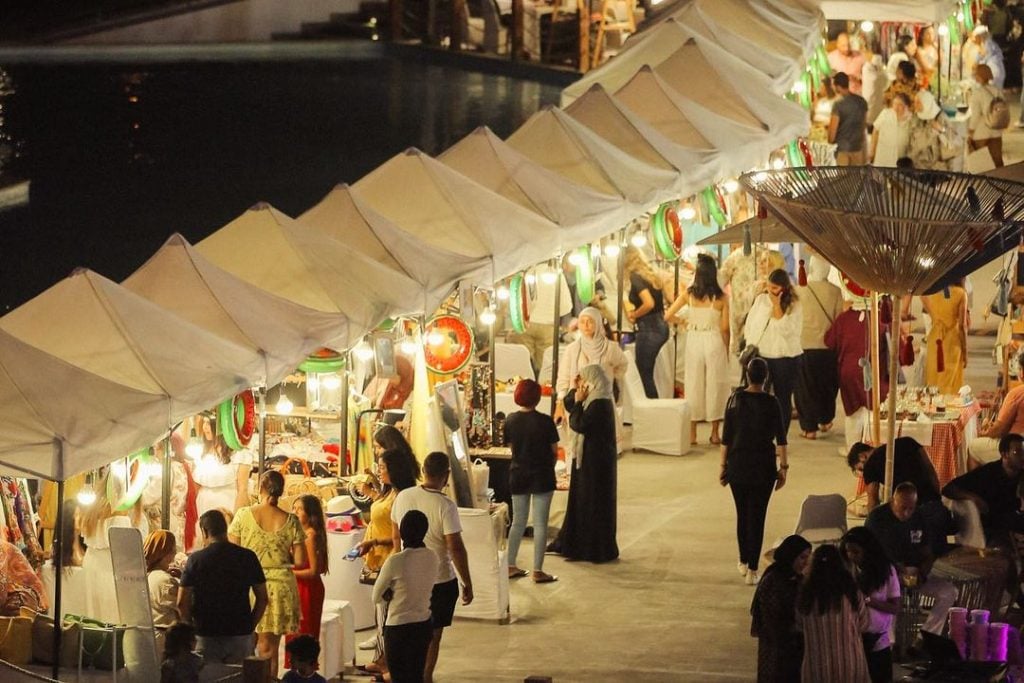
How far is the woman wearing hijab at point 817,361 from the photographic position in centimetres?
1555

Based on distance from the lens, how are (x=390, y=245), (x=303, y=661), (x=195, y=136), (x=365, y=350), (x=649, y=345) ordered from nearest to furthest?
(x=303, y=661) → (x=390, y=245) → (x=365, y=350) → (x=649, y=345) → (x=195, y=136)

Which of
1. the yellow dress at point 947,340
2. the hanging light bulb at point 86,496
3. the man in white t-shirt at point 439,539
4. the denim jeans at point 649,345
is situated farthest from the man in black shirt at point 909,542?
the denim jeans at point 649,345

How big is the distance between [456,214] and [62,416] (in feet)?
14.3

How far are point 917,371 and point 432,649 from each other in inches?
268

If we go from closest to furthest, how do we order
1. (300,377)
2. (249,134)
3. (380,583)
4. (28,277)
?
1. (380,583)
2. (300,377)
3. (28,277)
4. (249,134)

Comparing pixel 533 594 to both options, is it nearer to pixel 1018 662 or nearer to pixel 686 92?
pixel 1018 662

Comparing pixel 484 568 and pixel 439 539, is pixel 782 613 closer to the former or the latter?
pixel 439 539

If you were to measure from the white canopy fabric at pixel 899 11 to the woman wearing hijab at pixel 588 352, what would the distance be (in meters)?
8.66

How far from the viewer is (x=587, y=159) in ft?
46.0

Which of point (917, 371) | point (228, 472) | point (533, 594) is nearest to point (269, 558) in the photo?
point (228, 472)

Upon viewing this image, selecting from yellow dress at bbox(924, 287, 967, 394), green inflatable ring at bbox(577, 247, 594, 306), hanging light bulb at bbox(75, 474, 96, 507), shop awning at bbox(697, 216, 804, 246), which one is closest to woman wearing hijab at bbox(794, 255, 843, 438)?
yellow dress at bbox(924, 287, 967, 394)

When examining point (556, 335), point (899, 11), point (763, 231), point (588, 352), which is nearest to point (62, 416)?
point (588, 352)

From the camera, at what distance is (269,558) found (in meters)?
9.43

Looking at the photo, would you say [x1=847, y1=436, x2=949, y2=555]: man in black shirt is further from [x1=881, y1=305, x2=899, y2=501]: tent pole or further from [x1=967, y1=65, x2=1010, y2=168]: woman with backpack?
[x1=967, y1=65, x2=1010, y2=168]: woman with backpack
